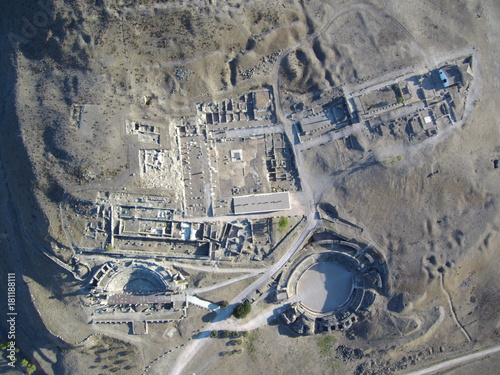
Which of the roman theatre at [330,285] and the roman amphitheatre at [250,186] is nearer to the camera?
the roman amphitheatre at [250,186]

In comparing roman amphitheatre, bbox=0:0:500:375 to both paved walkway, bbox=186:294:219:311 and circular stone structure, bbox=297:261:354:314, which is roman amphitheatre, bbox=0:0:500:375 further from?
circular stone structure, bbox=297:261:354:314

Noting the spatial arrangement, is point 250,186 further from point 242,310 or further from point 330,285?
point 330,285

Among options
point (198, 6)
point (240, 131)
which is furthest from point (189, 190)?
point (198, 6)

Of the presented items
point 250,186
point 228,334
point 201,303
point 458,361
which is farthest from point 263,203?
point 458,361

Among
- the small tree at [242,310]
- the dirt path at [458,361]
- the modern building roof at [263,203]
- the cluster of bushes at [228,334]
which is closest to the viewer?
the small tree at [242,310]

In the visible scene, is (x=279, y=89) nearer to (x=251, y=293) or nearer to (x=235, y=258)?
(x=235, y=258)

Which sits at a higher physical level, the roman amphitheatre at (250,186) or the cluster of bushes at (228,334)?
the roman amphitheatre at (250,186)

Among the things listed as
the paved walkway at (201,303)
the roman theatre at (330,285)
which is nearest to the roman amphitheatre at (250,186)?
the paved walkway at (201,303)

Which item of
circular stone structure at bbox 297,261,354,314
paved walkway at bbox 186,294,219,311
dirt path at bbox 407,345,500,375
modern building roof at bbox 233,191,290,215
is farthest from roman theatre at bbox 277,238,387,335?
dirt path at bbox 407,345,500,375

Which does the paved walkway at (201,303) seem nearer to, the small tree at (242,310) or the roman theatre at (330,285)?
the small tree at (242,310)
